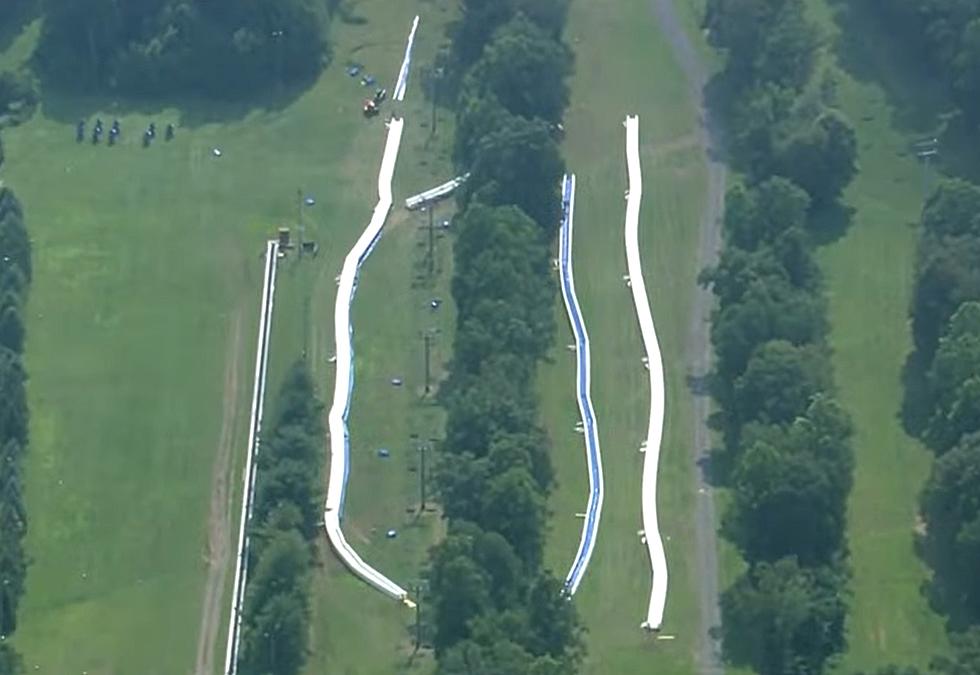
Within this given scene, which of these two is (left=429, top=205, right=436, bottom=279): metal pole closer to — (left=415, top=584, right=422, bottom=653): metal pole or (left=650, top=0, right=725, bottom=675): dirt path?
(left=650, top=0, right=725, bottom=675): dirt path

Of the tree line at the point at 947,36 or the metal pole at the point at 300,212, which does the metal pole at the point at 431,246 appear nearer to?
the metal pole at the point at 300,212

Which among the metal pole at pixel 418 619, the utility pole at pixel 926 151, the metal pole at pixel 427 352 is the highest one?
the utility pole at pixel 926 151

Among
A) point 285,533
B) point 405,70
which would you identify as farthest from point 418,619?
point 405,70

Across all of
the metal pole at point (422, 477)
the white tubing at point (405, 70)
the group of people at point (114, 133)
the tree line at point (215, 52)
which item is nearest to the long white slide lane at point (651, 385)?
the metal pole at point (422, 477)

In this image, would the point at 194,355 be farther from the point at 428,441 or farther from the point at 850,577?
the point at 850,577

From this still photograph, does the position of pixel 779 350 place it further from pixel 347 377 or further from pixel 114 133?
pixel 114 133
